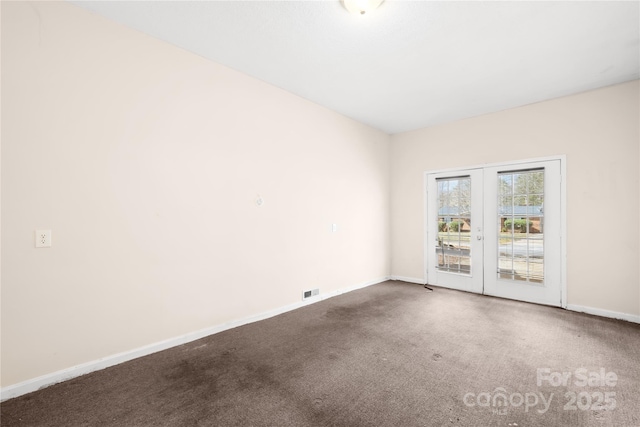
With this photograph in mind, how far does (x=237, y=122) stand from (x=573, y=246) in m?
4.64

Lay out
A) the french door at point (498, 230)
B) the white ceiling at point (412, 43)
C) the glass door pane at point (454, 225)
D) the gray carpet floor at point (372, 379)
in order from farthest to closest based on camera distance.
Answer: the glass door pane at point (454, 225) < the french door at point (498, 230) < the white ceiling at point (412, 43) < the gray carpet floor at point (372, 379)

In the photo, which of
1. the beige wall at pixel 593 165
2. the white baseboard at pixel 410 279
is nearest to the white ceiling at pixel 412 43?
the beige wall at pixel 593 165

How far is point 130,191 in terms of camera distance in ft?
8.11

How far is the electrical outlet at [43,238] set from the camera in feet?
6.77

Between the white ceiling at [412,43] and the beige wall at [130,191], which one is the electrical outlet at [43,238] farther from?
the white ceiling at [412,43]

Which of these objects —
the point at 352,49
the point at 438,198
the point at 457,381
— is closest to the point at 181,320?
the point at 457,381

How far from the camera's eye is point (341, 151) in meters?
4.59

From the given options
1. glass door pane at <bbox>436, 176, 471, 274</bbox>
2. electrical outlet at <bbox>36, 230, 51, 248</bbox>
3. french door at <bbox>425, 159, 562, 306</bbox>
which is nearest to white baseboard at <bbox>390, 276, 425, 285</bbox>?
french door at <bbox>425, 159, 562, 306</bbox>

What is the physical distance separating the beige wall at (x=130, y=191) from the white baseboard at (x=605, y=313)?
12.0ft

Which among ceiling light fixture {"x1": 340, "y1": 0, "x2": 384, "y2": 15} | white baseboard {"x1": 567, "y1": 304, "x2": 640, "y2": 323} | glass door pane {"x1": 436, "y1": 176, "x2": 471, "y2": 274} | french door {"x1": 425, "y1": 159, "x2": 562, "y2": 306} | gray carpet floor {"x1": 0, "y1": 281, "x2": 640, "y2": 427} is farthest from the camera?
glass door pane {"x1": 436, "y1": 176, "x2": 471, "y2": 274}

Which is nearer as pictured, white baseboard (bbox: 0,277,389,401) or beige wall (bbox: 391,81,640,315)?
white baseboard (bbox: 0,277,389,401)

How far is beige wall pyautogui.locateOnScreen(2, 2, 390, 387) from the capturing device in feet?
6.63

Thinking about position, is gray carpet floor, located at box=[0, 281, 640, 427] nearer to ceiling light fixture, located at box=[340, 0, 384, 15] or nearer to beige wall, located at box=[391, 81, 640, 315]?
beige wall, located at box=[391, 81, 640, 315]

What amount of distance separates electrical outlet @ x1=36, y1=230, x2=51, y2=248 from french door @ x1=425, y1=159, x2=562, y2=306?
16.4 ft
